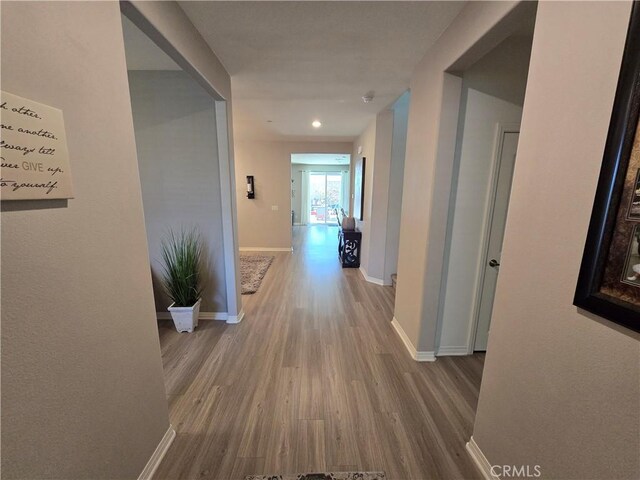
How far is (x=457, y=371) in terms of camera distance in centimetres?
211

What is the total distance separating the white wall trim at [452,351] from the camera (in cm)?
229

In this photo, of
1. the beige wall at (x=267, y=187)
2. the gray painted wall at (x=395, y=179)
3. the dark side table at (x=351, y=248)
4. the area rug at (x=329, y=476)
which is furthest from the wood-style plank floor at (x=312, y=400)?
the beige wall at (x=267, y=187)

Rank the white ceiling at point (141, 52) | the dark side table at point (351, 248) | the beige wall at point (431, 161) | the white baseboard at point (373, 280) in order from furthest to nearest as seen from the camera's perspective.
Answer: the dark side table at point (351, 248) < the white baseboard at point (373, 280) < the white ceiling at point (141, 52) < the beige wall at point (431, 161)

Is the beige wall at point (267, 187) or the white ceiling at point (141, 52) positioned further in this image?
the beige wall at point (267, 187)

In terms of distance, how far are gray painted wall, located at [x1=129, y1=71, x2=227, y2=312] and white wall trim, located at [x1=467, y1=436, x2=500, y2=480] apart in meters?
2.52

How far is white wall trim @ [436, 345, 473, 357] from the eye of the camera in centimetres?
229

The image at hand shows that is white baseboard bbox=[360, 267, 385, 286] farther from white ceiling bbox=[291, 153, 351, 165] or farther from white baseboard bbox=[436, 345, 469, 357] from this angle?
white ceiling bbox=[291, 153, 351, 165]

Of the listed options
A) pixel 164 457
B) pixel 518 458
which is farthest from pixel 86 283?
pixel 518 458

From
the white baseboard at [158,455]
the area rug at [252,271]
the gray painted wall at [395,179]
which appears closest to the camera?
the white baseboard at [158,455]

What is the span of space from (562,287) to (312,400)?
1.62 m

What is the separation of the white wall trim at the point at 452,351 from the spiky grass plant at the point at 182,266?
8.23 feet

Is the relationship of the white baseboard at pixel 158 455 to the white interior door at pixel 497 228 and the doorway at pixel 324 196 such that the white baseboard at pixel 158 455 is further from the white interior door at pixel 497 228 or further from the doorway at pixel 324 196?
the doorway at pixel 324 196

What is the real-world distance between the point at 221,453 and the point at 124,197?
4.86 feet

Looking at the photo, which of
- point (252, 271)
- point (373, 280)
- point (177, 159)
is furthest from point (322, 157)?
point (177, 159)
